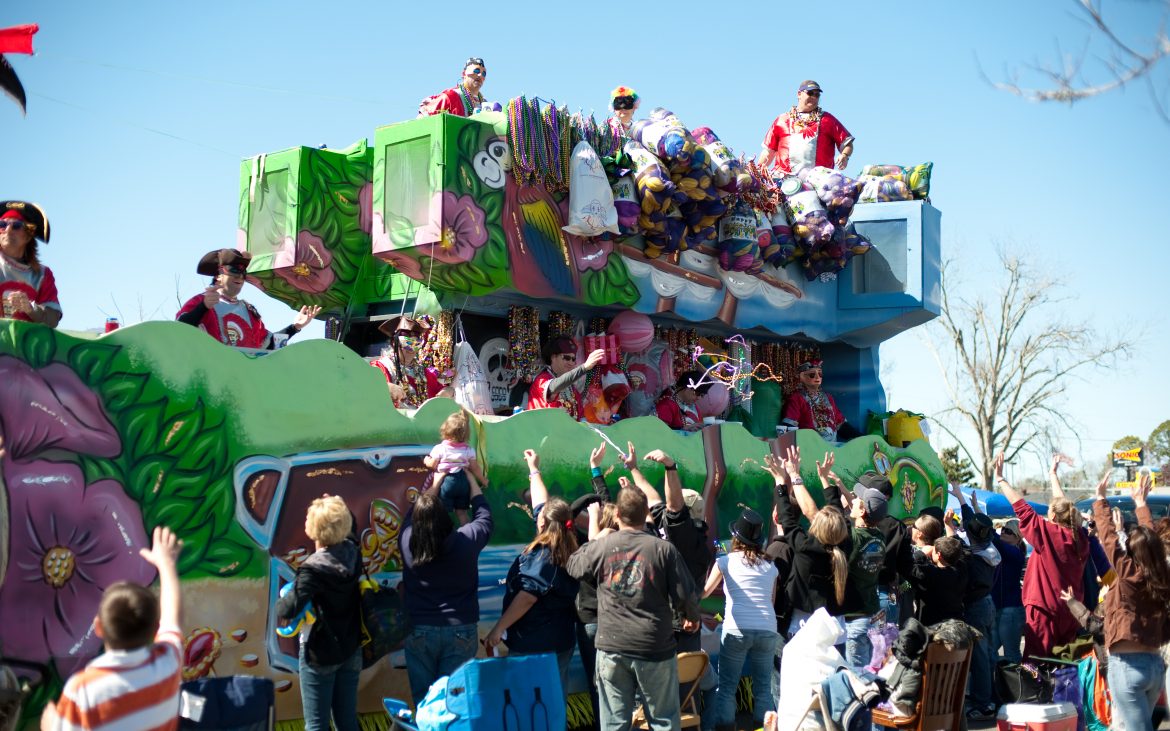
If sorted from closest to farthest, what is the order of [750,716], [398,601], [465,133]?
[398,601] < [465,133] < [750,716]

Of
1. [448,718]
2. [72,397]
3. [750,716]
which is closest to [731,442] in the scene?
[750,716]

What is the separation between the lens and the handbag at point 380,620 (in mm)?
5664

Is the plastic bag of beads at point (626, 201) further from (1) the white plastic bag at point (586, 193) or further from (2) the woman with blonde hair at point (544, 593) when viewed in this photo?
(2) the woman with blonde hair at point (544, 593)

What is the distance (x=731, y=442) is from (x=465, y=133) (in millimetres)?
3475

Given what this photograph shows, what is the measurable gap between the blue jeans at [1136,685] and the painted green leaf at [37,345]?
18.3ft

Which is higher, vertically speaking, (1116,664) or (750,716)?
(1116,664)

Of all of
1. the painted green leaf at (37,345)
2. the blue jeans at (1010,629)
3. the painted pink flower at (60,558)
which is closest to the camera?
the painted pink flower at (60,558)

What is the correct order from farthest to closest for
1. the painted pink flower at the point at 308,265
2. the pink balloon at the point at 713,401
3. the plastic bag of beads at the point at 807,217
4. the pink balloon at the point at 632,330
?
the plastic bag of beads at the point at 807,217
the pink balloon at the point at 713,401
the pink balloon at the point at 632,330
the painted pink flower at the point at 308,265

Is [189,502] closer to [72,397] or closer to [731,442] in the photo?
[72,397]

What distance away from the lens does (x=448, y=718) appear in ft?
16.7

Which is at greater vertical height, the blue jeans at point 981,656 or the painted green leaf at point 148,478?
the painted green leaf at point 148,478

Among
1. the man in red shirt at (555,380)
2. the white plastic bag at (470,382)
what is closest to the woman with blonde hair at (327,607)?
the white plastic bag at (470,382)

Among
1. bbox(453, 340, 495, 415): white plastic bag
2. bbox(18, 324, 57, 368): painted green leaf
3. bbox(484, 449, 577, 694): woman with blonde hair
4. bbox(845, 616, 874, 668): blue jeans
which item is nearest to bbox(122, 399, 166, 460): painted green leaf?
bbox(18, 324, 57, 368): painted green leaf

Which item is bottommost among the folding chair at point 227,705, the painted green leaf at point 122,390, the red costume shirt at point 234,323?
the folding chair at point 227,705
